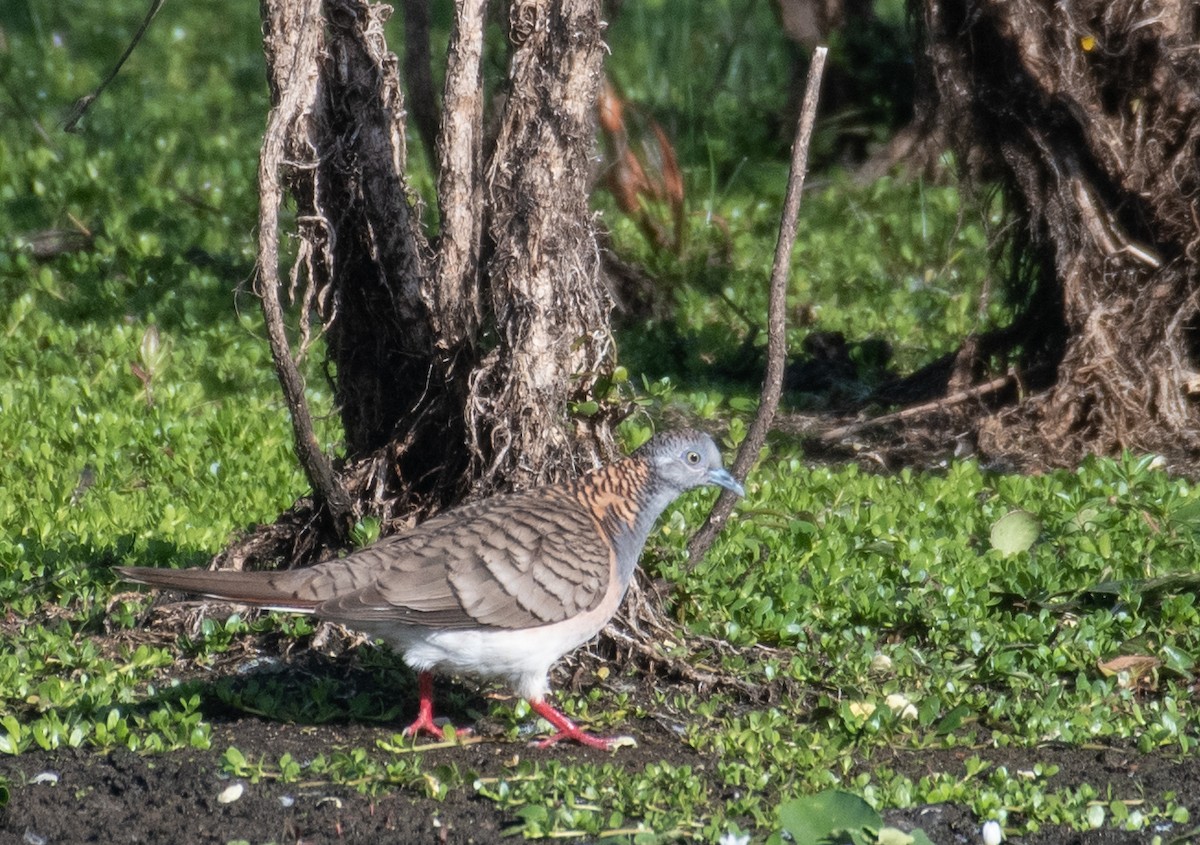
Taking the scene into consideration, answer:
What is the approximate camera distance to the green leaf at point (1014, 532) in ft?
22.0

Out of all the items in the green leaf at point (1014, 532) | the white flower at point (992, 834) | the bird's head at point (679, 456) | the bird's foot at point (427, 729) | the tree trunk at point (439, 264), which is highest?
the tree trunk at point (439, 264)

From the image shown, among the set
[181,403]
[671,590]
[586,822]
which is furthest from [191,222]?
[586,822]

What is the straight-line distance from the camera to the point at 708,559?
21.0ft

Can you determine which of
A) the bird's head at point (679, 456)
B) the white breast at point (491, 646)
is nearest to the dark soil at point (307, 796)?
the white breast at point (491, 646)

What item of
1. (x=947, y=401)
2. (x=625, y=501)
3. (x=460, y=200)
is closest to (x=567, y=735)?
(x=625, y=501)

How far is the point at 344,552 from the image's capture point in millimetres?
5867

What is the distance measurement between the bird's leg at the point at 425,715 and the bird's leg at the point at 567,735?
Result: 13.2 inches

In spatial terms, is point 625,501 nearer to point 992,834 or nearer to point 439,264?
point 439,264

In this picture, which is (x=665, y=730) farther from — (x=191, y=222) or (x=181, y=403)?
(x=191, y=222)

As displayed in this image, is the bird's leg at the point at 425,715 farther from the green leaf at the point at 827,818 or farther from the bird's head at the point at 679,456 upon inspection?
the green leaf at the point at 827,818

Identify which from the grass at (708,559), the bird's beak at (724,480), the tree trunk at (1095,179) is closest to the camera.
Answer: the grass at (708,559)

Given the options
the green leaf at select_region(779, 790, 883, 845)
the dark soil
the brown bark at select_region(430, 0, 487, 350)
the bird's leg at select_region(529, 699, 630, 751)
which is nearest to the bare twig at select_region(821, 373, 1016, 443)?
the brown bark at select_region(430, 0, 487, 350)

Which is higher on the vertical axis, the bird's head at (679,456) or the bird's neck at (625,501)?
the bird's head at (679,456)

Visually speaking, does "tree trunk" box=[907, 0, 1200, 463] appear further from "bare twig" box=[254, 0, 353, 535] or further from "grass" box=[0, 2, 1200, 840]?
"bare twig" box=[254, 0, 353, 535]
